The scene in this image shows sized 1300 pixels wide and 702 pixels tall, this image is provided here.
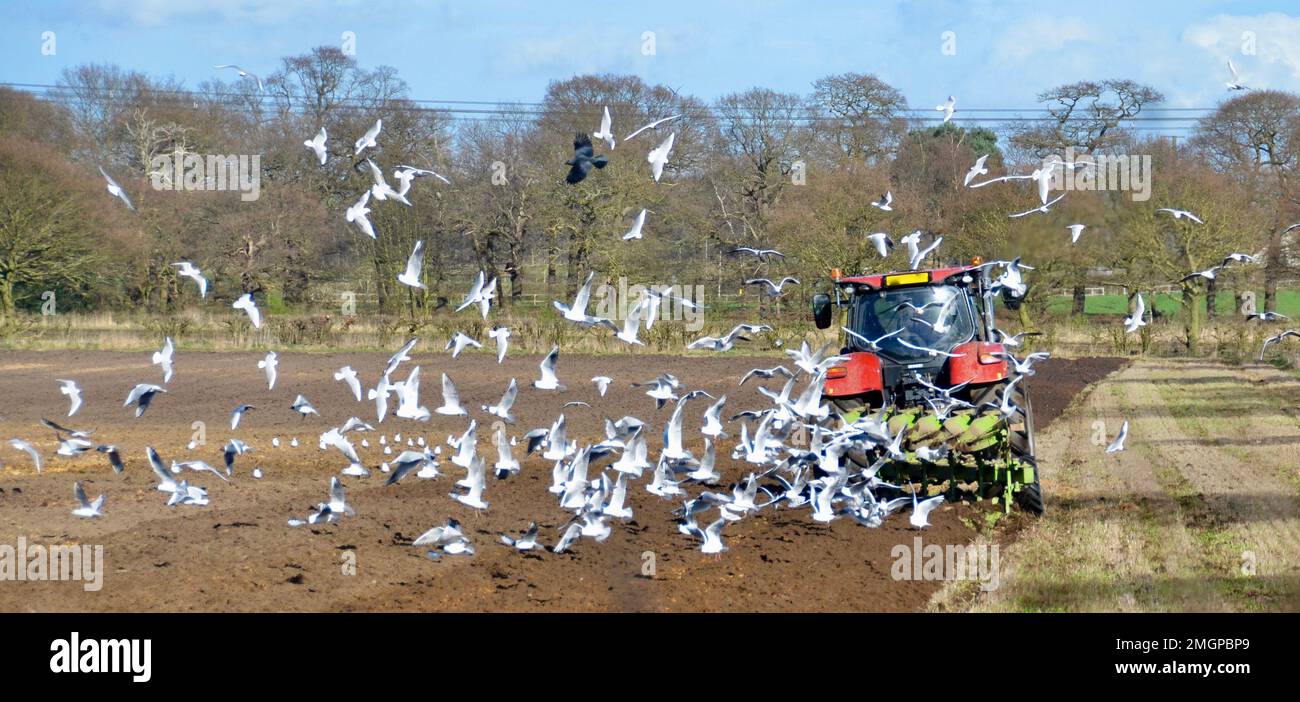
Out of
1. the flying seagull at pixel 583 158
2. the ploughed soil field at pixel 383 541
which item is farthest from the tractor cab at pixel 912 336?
the flying seagull at pixel 583 158

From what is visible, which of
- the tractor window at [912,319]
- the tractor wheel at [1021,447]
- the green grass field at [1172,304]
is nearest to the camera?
the tractor wheel at [1021,447]

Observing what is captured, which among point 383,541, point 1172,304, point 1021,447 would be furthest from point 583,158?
point 1172,304

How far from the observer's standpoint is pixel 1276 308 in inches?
1323

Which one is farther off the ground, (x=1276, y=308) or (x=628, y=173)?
(x=628, y=173)

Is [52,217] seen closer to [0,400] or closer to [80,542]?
[0,400]

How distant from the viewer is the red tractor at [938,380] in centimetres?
919

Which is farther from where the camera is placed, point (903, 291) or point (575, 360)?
point (575, 360)

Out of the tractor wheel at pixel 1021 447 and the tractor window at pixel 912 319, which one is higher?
the tractor window at pixel 912 319

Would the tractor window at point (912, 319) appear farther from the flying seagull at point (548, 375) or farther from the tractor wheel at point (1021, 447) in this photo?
the flying seagull at point (548, 375)

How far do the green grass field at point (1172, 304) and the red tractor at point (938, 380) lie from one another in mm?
21987

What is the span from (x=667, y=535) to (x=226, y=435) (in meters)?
8.74

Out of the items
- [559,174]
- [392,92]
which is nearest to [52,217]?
[392,92]
